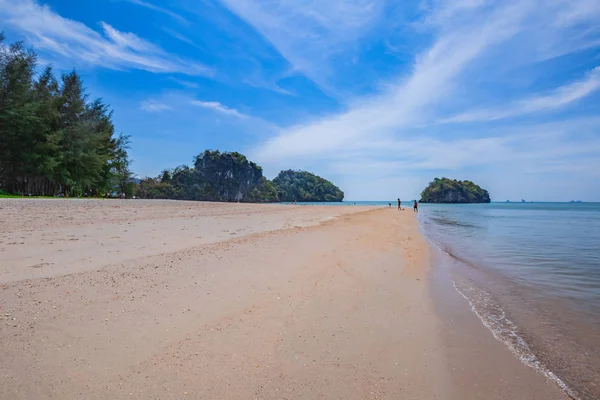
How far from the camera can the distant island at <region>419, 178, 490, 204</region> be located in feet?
501

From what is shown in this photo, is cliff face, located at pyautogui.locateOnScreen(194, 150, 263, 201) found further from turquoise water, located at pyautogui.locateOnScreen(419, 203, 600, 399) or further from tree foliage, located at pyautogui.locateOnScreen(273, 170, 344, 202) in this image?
turquoise water, located at pyautogui.locateOnScreen(419, 203, 600, 399)


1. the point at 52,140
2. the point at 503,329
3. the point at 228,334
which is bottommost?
the point at 503,329

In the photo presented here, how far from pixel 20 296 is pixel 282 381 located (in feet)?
13.4

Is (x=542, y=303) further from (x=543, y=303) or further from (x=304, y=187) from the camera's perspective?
(x=304, y=187)

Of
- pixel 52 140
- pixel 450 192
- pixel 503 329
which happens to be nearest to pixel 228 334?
pixel 503 329

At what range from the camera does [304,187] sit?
160 meters

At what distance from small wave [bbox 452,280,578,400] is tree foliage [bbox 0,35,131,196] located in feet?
114

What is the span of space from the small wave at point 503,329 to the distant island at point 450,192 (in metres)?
161

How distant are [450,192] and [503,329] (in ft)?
541

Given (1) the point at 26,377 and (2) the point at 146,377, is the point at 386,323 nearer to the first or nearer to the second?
(2) the point at 146,377

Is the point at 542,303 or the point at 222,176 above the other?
the point at 222,176

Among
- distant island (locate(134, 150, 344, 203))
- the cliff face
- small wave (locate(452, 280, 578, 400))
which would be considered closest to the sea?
small wave (locate(452, 280, 578, 400))

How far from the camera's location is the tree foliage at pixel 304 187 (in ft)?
510

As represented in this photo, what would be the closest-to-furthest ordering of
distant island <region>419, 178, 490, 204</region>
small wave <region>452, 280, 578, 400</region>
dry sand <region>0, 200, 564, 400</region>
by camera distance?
dry sand <region>0, 200, 564, 400</region> < small wave <region>452, 280, 578, 400</region> < distant island <region>419, 178, 490, 204</region>
